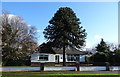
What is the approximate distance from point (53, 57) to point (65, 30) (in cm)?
931

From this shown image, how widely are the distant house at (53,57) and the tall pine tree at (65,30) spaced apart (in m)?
5.55

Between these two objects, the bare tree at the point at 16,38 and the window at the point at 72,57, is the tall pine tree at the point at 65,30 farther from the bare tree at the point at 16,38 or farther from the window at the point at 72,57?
the window at the point at 72,57

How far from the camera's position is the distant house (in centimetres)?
4655

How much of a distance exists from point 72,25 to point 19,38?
35.2ft

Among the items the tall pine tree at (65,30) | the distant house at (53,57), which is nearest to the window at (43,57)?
the distant house at (53,57)

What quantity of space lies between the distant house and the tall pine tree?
555 cm

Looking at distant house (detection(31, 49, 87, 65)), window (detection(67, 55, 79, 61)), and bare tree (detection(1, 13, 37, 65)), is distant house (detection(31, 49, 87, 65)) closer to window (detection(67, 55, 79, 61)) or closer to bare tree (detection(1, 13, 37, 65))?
window (detection(67, 55, 79, 61))

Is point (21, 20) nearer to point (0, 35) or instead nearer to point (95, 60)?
point (0, 35)

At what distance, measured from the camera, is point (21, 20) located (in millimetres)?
40219

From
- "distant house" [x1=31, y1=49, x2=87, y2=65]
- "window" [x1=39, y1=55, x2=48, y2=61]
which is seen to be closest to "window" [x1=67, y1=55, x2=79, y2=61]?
"distant house" [x1=31, y1=49, x2=87, y2=65]

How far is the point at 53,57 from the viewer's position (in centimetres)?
4934

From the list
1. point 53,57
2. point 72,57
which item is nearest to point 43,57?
point 53,57

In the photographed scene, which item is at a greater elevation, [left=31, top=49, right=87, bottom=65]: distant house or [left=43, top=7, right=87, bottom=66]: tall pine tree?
[left=43, top=7, right=87, bottom=66]: tall pine tree

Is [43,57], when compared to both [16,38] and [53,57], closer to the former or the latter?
[53,57]
